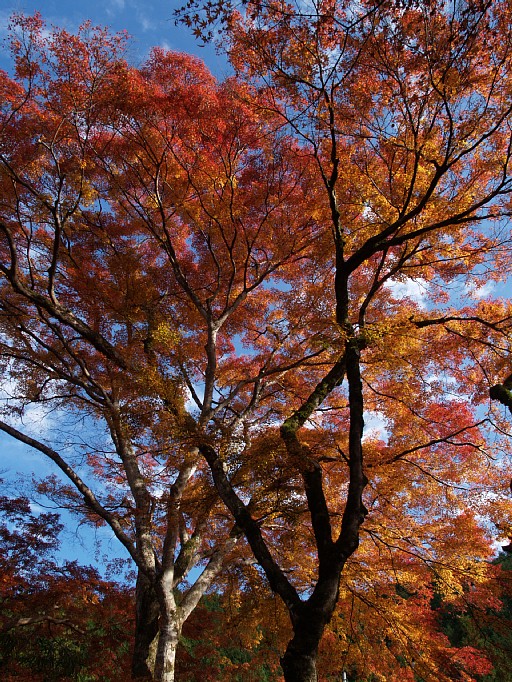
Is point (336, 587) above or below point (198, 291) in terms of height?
below

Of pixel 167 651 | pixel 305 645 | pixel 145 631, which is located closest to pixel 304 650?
pixel 305 645

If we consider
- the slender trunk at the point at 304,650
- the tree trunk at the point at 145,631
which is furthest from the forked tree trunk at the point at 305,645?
the tree trunk at the point at 145,631

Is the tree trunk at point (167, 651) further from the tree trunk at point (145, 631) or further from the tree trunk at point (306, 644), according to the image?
the tree trunk at point (306, 644)

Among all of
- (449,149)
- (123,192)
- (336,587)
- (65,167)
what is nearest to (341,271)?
(449,149)

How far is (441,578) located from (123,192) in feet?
27.1

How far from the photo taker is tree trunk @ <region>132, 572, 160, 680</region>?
597 centimetres

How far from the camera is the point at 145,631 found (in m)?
6.27

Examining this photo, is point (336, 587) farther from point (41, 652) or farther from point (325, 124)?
point (41, 652)

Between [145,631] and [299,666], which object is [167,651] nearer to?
[145,631]

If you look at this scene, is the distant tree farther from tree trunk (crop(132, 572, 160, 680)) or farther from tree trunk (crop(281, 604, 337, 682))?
tree trunk (crop(281, 604, 337, 682))

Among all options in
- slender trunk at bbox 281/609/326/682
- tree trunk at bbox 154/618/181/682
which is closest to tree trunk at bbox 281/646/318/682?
slender trunk at bbox 281/609/326/682

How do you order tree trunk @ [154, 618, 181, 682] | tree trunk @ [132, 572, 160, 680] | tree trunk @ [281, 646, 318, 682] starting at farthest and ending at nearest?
tree trunk @ [132, 572, 160, 680] < tree trunk @ [154, 618, 181, 682] < tree trunk @ [281, 646, 318, 682]

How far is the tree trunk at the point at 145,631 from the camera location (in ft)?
19.6

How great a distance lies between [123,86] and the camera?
7531mm
